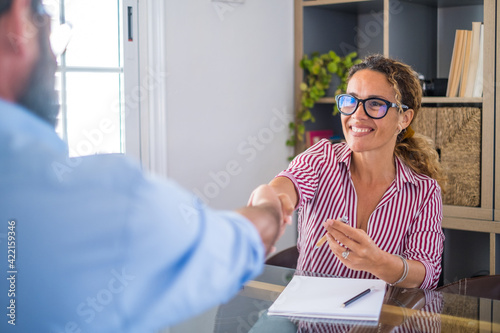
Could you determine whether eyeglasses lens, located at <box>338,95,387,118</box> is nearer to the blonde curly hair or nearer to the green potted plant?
the blonde curly hair

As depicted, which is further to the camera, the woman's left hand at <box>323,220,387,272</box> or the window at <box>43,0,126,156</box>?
the woman's left hand at <box>323,220,387,272</box>

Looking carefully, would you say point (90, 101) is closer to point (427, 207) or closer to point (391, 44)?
point (427, 207)

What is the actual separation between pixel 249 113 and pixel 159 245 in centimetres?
227

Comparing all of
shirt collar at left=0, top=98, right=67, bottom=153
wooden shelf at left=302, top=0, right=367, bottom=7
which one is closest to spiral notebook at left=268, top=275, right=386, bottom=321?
shirt collar at left=0, top=98, right=67, bottom=153

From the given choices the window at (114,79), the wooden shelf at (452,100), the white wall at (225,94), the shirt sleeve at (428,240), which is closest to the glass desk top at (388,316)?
the shirt sleeve at (428,240)

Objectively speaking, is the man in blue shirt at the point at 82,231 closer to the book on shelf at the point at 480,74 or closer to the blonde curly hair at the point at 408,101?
the blonde curly hair at the point at 408,101

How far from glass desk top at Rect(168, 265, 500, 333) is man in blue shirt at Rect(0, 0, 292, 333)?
2.13ft

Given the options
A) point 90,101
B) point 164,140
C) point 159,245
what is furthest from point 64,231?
point 164,140

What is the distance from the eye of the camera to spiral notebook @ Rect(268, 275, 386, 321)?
50.3 inches

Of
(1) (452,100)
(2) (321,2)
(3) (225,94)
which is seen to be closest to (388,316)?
(3) (225,94)

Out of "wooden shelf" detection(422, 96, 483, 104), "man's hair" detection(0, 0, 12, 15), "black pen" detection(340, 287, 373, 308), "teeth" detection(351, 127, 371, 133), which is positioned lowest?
"black pen" detection(340, 287, 373, 308)

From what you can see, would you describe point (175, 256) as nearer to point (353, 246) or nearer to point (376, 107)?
point (353, 246)

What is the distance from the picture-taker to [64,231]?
47 centimetres

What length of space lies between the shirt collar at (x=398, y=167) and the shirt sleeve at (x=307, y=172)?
0.05 meters
